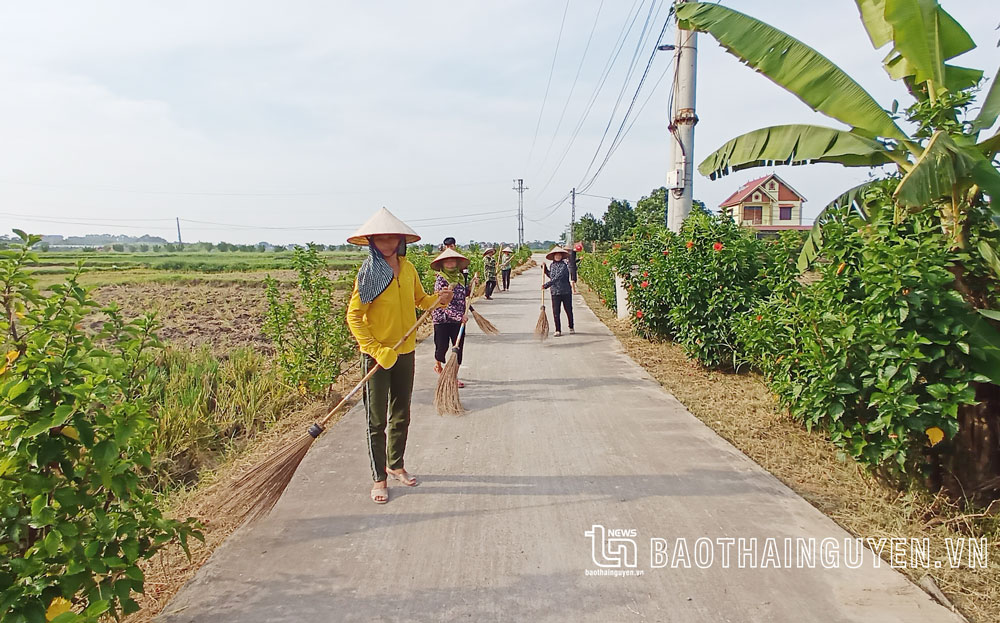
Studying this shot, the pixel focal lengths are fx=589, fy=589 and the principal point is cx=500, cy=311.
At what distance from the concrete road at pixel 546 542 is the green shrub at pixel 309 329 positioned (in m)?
1.24

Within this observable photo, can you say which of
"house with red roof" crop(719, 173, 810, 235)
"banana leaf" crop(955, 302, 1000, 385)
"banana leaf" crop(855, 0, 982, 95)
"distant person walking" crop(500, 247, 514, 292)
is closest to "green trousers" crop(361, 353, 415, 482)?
"banana leaf" crop(955, 302, 1000, 385)

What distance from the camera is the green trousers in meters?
3.90

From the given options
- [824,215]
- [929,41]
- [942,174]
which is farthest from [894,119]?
[942,174]

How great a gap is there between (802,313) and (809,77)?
74.6 inches

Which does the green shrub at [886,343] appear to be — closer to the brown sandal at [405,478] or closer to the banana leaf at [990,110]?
the banana leaf at [990,110]

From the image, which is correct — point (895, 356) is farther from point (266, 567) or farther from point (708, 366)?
point (708, 366)

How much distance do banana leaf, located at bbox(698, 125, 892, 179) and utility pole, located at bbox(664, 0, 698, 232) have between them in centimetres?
388

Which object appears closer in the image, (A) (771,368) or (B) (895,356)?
(B) (895,356)

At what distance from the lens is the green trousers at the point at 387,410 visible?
3.90 metres

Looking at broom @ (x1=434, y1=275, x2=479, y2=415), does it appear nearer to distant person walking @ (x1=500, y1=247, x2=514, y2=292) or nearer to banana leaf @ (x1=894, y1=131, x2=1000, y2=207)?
banana leaf @ (x1=894, y1=131, x2=1000, y2=207)

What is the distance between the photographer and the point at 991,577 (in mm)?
2820

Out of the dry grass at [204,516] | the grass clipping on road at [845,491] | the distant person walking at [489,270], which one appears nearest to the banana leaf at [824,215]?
the grass clipping on road at [845,491]

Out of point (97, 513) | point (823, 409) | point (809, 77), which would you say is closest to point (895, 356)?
point (823, 409)

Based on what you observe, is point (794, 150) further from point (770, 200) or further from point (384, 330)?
point (770, 200)
